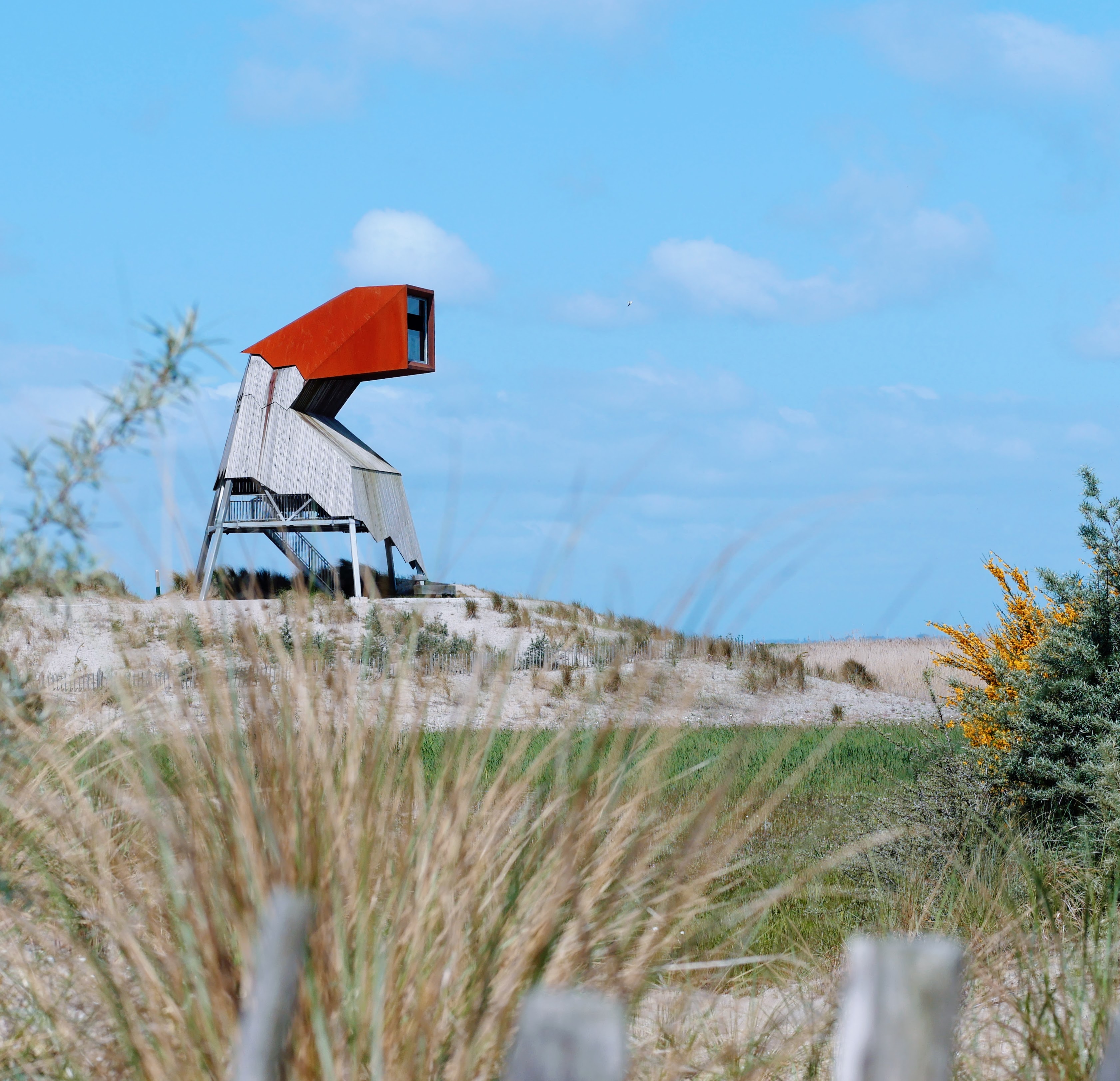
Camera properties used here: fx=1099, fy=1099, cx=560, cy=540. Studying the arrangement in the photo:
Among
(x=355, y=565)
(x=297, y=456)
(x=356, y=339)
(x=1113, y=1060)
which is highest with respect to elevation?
(x=356, y=339)

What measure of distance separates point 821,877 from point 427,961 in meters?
3.75

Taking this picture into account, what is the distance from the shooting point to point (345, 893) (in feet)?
7.13

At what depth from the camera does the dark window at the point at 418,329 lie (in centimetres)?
1898

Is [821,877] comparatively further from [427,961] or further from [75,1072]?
[75,1072]

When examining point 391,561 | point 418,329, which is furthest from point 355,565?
point 418,329

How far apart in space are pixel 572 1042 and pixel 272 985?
42 centimetres

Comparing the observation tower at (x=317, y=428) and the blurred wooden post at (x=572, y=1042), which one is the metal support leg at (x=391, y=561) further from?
the blurred wooden post at (x=572, y=1042)

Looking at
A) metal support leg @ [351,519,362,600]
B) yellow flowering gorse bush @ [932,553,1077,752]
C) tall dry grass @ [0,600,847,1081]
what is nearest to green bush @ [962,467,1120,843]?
yellow flowering gorse bush @ [932,553,1077,752]

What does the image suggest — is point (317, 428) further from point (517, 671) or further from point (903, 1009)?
point (903, 1009)

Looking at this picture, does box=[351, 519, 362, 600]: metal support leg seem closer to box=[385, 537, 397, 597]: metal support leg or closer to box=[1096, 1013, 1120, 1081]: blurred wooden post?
box=[385, 537, 397, 597]: metal support leg

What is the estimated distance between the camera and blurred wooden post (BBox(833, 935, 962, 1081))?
106cm

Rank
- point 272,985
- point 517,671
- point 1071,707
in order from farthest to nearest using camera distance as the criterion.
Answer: point 517,671
point 1071,707
point 272,985

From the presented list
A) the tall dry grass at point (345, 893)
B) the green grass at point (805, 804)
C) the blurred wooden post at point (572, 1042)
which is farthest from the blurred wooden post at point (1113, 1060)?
the green grass at point (805, 804)

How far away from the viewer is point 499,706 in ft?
8.67
